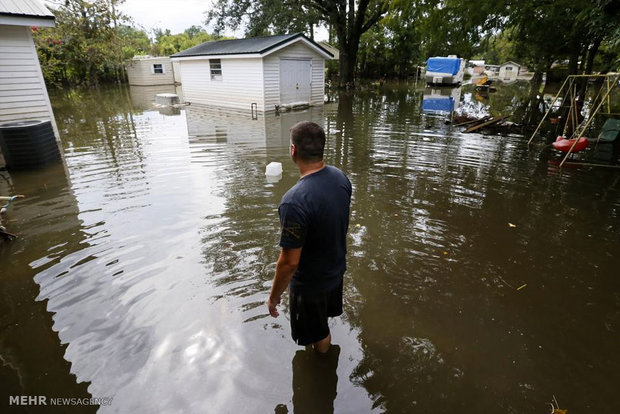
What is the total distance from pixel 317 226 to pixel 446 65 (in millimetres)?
37934

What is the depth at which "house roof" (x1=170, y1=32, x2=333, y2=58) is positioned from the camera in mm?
15797

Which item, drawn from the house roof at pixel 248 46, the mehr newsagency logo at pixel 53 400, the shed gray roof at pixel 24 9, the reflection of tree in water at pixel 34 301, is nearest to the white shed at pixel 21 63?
the shed gray roof at pixel 24 9

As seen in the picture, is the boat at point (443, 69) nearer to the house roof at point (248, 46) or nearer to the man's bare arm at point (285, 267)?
the house roof at point (248, 46)

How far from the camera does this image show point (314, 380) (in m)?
2.75

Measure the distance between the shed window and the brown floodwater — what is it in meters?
11.9

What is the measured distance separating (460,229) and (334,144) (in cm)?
609

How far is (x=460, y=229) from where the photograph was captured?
512 cm

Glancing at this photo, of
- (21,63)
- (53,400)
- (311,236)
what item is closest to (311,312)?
(311,236)

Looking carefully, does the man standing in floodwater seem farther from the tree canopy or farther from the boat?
the boat

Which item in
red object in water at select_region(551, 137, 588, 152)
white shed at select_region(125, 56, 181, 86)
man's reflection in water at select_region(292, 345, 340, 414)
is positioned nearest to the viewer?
man's reflection in water at select_region(292, 345, 340, 414)

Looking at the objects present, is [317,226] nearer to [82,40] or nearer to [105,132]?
[105,132]

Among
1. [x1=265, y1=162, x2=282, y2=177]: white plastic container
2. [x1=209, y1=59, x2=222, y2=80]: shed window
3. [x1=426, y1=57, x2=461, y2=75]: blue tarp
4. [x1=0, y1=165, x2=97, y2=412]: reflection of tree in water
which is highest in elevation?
[x1=426, y1=57, x2=461, y2=75]: blue tarp

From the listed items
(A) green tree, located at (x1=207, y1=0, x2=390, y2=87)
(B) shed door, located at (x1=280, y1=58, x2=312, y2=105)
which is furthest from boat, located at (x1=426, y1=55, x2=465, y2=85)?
(B) shed door, located at (x1=280, y1=58, x2=312, y2=105)

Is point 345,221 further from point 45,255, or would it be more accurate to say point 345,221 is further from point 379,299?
point 45,255
